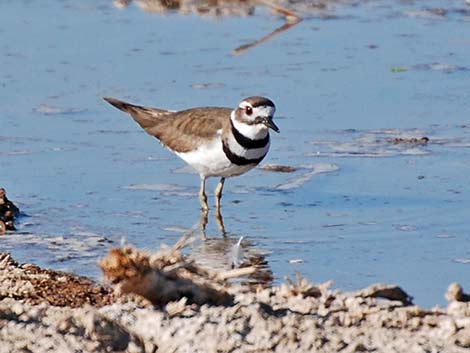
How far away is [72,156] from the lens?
8164 mm

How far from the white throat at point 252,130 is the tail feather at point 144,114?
26.7 inches

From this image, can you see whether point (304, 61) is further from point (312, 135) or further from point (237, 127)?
point (237, 127)

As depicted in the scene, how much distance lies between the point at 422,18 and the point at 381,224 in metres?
5.06

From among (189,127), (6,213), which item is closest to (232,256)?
(6,213)

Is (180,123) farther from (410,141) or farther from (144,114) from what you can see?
(410,141)

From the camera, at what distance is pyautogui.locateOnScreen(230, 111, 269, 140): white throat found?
780 cm

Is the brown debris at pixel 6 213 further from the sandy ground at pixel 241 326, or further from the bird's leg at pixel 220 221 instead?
the sandy ground at pixel 241 326

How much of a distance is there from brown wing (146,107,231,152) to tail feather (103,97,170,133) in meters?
0.04

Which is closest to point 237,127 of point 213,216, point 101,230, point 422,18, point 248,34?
point 213,216

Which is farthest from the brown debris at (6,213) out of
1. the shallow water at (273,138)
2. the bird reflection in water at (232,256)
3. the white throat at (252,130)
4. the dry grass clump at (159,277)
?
the dry grass clump at (159,277)

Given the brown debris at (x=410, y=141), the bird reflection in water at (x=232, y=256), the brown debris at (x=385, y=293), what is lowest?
the bird reflection in water at (x=232, y=256)

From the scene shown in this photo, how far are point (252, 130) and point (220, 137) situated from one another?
23 centimetres

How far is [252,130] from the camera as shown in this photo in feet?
25.7

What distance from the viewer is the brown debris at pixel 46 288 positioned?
187 inches
